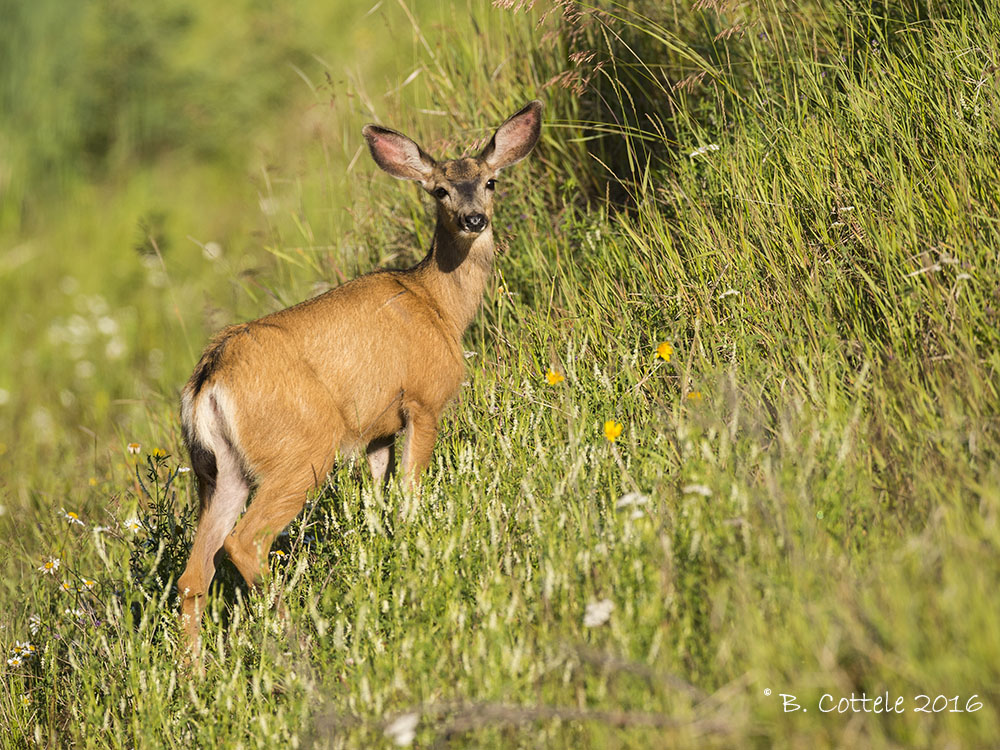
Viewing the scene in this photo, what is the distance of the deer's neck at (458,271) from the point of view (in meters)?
5.43

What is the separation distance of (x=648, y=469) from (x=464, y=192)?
2253 mm

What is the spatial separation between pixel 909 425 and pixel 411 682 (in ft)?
5.40

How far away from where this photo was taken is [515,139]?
549 cm

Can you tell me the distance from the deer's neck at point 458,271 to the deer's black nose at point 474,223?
0.21 metres

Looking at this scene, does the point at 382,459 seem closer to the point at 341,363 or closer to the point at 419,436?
the point at 419,436

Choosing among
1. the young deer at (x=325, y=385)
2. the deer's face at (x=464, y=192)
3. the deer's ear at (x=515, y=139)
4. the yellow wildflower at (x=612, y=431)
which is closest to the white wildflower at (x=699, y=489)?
the yellow wildflower at (x=612, y=431)

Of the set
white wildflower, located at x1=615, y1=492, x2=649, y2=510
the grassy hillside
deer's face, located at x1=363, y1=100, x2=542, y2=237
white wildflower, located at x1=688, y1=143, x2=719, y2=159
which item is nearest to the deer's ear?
deer's face, located at x1=363, y1=100, x2=542, y2=237

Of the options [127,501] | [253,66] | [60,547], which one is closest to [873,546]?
[60,547]

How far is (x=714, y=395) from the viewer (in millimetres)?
3773

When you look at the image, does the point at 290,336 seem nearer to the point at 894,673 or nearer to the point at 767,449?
the point at 767,449

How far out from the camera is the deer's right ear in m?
5.49

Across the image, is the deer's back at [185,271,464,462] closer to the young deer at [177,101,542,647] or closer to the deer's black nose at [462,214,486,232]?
the young deer at [177,101,542,647]

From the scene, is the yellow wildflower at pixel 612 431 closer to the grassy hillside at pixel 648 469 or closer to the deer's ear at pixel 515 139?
the grassy hillside at pixel 648 469

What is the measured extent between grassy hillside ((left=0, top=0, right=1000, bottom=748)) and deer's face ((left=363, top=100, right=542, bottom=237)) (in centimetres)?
21
